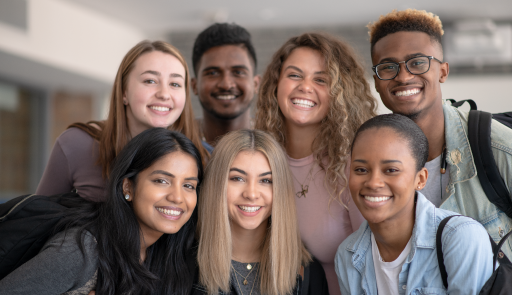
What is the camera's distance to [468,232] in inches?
69.1

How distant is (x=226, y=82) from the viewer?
129 inches

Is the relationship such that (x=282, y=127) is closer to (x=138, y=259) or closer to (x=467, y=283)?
(x=138, y=259)

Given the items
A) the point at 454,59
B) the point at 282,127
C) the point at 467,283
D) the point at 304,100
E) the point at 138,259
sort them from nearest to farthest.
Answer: the point at 467,283
the point at 138,259
the point at 304,100
the point at 282,127
the point at 454,59

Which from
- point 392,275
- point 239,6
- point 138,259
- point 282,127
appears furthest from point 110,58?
point 392,275

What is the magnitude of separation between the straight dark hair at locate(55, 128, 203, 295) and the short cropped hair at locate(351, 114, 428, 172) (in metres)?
0.92

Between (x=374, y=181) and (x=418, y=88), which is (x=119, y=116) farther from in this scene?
(x=418, y=88)

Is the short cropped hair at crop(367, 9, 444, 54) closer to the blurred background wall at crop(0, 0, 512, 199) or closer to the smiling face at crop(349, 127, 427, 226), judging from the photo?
the smiling face at crop(349, 127, 427, 226)

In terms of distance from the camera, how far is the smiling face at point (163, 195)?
211 centimetres

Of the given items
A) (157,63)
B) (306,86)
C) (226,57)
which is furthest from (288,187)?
(226,57)

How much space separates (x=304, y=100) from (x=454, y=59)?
5809mm

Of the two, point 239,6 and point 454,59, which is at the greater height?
point 239,6

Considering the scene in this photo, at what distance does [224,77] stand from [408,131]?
166 centimetres

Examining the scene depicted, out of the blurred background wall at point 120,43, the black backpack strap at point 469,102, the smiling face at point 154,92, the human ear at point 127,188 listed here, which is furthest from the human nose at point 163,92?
the blurred background wall at point 120,43

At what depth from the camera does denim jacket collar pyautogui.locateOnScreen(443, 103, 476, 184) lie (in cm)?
209
